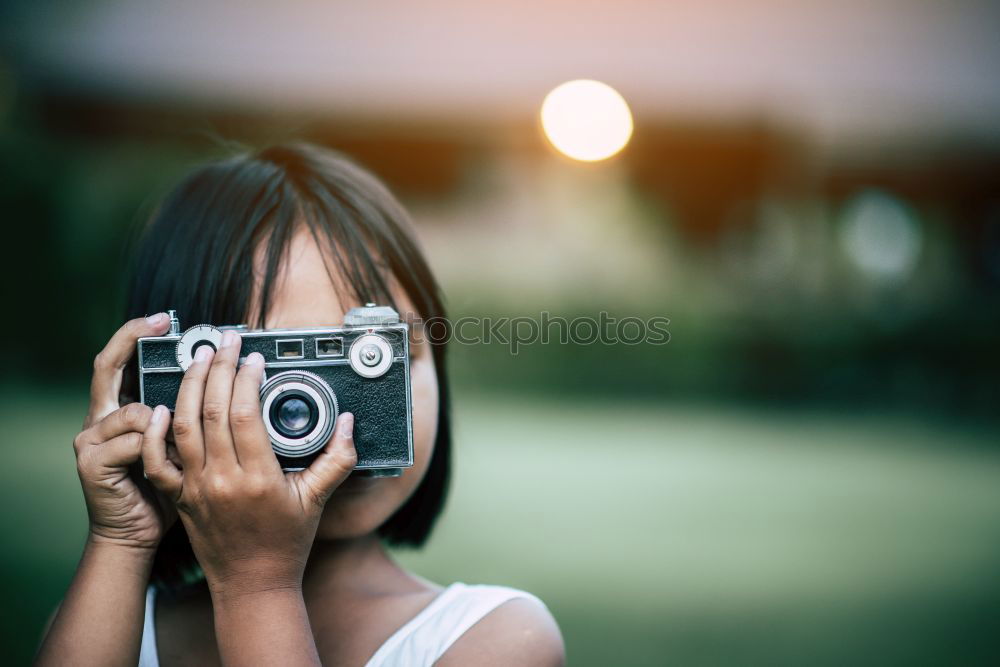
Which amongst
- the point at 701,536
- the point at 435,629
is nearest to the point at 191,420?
the point at 435,629

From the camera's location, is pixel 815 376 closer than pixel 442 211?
No

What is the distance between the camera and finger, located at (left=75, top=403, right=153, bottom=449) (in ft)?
2.68

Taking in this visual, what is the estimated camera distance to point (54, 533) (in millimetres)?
3348

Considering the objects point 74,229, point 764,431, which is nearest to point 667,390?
point 764,431

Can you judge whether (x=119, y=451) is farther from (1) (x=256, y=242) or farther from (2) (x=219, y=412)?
(1) (x=256, y=242)

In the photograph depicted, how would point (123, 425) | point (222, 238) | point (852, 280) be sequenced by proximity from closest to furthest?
point (123, 425) → point (222, 238) → point (852, 280)

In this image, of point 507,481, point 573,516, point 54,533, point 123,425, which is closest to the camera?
point 123,425

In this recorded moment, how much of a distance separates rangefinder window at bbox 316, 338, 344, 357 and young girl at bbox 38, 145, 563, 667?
0.07 metres

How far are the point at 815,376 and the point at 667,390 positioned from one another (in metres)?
1.33

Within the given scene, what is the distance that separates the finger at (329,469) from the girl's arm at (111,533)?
0.17m

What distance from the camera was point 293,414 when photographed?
32.6 inches

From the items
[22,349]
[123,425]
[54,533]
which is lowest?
[54,533]

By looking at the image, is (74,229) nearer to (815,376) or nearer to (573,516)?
(573,516)

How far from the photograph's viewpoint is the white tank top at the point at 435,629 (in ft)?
3.09
